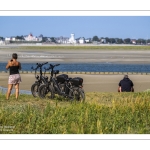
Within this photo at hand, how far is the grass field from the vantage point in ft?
27.9

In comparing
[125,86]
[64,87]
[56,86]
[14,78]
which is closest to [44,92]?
[56,86]

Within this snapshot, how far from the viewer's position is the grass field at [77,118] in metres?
8.51

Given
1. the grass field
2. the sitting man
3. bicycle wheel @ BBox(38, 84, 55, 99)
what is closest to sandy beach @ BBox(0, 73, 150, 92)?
the sitting man

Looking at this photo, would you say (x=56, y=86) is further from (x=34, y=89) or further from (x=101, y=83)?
(x=101, y=83)

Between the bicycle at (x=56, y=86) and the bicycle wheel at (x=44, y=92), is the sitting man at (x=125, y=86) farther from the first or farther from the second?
the bicycle wheel at (x=44, y=92)

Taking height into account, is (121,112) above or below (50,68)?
below

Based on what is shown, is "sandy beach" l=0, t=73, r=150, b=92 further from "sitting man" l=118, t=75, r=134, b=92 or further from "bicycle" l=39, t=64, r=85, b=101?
"bicycle" l=39, t=64, r=85, b=101

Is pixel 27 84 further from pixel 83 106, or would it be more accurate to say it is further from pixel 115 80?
pixel 83 106

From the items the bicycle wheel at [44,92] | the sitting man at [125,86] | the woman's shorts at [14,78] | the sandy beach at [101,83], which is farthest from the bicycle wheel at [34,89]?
the sandy beach at [101,83]

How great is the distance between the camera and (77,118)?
9.23m

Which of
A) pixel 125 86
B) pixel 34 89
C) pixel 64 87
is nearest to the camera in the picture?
pixel 64 87

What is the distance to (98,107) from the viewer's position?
10.2 meters
